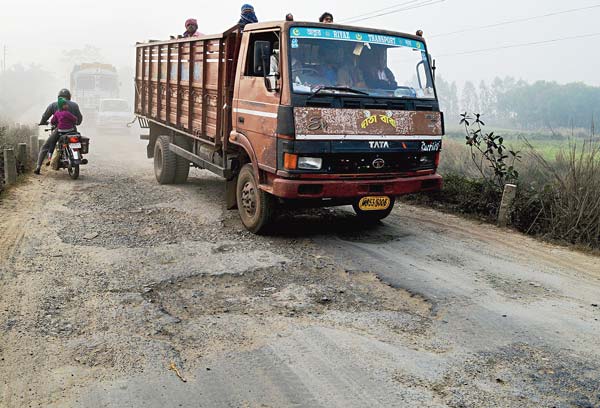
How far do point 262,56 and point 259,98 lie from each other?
450 mm

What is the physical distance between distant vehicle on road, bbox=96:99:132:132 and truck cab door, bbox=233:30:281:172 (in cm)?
1843

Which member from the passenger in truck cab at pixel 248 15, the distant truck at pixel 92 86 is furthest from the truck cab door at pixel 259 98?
the distant truck at pixel 92 86

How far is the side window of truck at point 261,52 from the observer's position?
625 cm

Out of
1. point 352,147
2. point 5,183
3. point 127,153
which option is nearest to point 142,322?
point 352,147

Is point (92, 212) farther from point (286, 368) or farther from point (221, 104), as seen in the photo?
point (286, 368)

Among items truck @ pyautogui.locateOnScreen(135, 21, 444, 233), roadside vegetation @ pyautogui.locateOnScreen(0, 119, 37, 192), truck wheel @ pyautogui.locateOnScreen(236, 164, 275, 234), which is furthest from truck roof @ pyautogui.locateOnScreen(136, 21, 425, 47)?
roadside vegetation @ pyautogui.locateOnScreen(0, 119, 37, 192)

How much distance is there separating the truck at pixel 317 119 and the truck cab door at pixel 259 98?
0.01 meters

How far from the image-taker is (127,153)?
55.0ft

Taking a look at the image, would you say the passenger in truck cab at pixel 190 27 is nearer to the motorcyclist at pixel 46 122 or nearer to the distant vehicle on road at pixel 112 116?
the motorcyclist at pixel 46 122

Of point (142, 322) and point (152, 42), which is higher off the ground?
point (152, 42)

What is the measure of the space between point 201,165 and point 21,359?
5139 mm

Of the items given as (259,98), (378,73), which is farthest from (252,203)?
(378,73)

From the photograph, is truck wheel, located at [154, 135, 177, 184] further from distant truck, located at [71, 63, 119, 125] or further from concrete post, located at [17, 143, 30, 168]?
distant truck, located at [71, 63, 119, 125]

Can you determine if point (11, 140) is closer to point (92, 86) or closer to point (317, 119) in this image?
point (317, 119)
